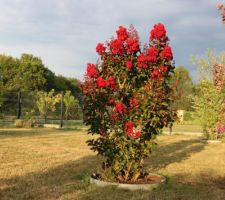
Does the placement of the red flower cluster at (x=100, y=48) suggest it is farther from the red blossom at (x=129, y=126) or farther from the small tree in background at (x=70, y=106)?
the small tree in background at (x=70, y=106)

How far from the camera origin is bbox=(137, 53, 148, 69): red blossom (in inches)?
326

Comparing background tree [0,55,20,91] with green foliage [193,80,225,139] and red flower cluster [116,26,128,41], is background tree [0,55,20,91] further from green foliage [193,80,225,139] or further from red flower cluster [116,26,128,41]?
red flower cluster [116,26,128,41]

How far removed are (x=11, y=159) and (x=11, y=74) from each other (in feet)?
160

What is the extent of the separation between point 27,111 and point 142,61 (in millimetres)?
28946

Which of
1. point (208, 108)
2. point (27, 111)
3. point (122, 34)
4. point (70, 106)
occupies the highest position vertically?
point (122, 34)

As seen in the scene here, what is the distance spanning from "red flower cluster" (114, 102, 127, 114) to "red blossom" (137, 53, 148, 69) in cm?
92

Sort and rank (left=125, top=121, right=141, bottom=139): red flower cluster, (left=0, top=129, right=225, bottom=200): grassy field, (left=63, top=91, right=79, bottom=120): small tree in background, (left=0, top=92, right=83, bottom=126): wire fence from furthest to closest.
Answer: (left=63, top=91, right=79, bottom=120): small tree in background, (left=0, top=92, right=83, bottom=126): wire fence, (left=125, top=121, right=141, bottom=139): red flower cluster, (left=0, top=129, right=225, bottom=200): grassy field

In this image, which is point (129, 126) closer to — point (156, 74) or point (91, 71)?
point (156, 74)

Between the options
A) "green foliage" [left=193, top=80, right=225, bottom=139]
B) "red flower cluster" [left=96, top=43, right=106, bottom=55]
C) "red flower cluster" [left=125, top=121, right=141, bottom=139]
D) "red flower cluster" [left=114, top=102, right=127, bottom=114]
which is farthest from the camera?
"green foliage" [left=193, top=80, right=225, bottom=139]

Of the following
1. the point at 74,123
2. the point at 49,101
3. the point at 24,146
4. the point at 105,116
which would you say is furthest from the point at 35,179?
the point at 49,101

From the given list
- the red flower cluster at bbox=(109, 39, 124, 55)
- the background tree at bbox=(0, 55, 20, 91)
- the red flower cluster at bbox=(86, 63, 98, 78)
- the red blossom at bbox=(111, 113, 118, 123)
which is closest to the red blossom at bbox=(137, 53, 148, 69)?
the red flower cluster at bbox=(109, 39, 124, 55)

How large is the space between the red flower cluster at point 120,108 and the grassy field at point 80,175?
1600mm

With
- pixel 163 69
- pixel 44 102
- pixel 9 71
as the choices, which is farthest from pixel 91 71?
pixel 9 71

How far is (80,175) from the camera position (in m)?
9.48
